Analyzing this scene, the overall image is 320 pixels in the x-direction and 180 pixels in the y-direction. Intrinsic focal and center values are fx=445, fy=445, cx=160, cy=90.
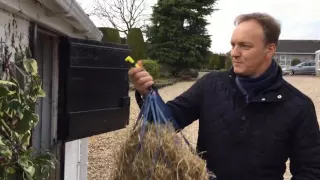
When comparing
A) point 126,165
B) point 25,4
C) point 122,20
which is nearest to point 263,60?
point 126,165

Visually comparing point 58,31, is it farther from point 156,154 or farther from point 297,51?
point 297,51

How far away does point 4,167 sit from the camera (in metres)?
1.96

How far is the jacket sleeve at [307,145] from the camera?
2.24m

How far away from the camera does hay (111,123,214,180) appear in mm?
2002

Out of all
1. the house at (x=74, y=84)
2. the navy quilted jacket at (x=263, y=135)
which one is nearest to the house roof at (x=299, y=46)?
the house at (x=74, y=84)

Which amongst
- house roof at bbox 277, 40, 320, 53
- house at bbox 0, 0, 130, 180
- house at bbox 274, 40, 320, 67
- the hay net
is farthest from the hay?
house roof at bbox 277, 40, 320, 53

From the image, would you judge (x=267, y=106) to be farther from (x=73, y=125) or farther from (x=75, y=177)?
(x=75, y=177)

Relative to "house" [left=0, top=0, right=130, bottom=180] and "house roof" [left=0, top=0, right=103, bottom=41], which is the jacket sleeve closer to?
"house roof" [left=0, top=0, right=103, bottom=41]

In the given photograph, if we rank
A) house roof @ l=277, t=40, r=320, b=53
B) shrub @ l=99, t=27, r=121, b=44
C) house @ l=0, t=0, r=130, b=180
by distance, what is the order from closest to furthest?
house @ l=0, t=0, r=130, b=180 < shrub @ l=99, t=27, r=121, b=44 < house roof @ l=277, t=40, r=320, b=53

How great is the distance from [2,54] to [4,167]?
1.80 ft

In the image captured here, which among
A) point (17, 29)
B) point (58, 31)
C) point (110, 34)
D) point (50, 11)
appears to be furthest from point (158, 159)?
point (110, 34)

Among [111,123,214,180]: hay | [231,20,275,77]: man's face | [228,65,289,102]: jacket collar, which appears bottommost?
[111,123,214,180]: hay

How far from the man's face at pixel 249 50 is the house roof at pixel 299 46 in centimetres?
6900

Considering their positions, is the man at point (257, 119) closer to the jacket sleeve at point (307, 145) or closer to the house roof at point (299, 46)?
the jacket sleeve at point (307, 145)
